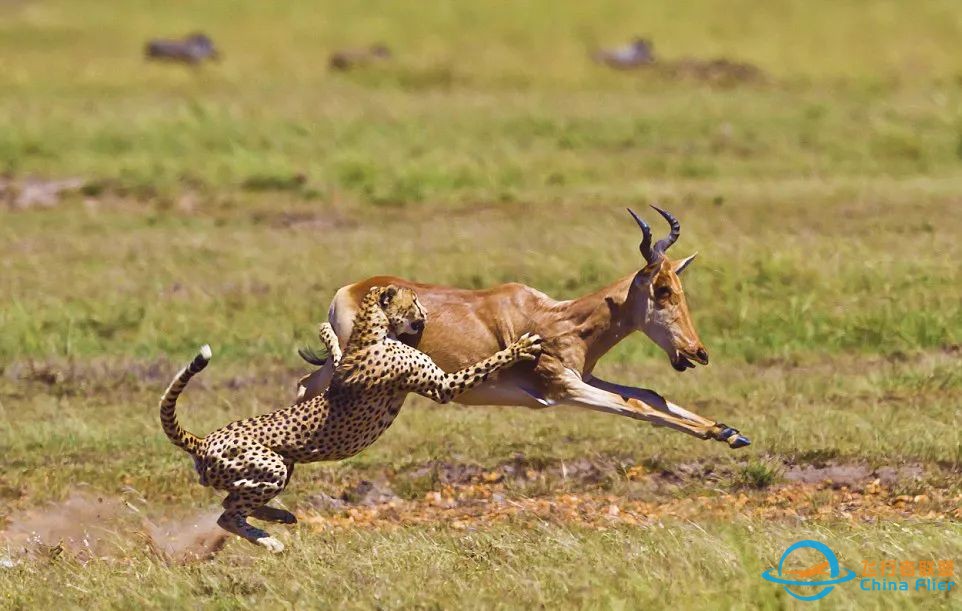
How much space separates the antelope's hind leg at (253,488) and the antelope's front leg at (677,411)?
2.15 m

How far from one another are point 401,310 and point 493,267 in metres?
7.66

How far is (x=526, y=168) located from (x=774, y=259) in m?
7.31

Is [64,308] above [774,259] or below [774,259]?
below

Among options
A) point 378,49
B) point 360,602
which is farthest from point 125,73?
point 360,602

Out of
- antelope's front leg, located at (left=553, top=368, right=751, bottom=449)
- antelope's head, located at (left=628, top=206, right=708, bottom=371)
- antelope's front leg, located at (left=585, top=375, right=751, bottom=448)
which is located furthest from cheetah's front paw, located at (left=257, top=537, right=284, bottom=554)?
antelope's head, located at (left=628, top=206, right=708, bottom=371)

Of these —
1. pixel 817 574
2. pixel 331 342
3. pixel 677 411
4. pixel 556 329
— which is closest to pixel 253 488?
pixel 331 342

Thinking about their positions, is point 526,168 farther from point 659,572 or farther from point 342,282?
point 659,572

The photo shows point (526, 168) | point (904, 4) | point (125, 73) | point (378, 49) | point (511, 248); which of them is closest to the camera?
point (511, 248)

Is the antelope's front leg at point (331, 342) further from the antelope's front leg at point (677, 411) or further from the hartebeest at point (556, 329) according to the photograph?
the antelope's front leg at point (677, 411)

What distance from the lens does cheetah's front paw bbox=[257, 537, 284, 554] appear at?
1002cm

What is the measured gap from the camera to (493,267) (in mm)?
18141

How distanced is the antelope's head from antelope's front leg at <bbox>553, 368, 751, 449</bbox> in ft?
1.13

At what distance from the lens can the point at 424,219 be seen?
21.7 m

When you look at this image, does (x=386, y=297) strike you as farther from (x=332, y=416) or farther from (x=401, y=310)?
(x=332, y=416)
